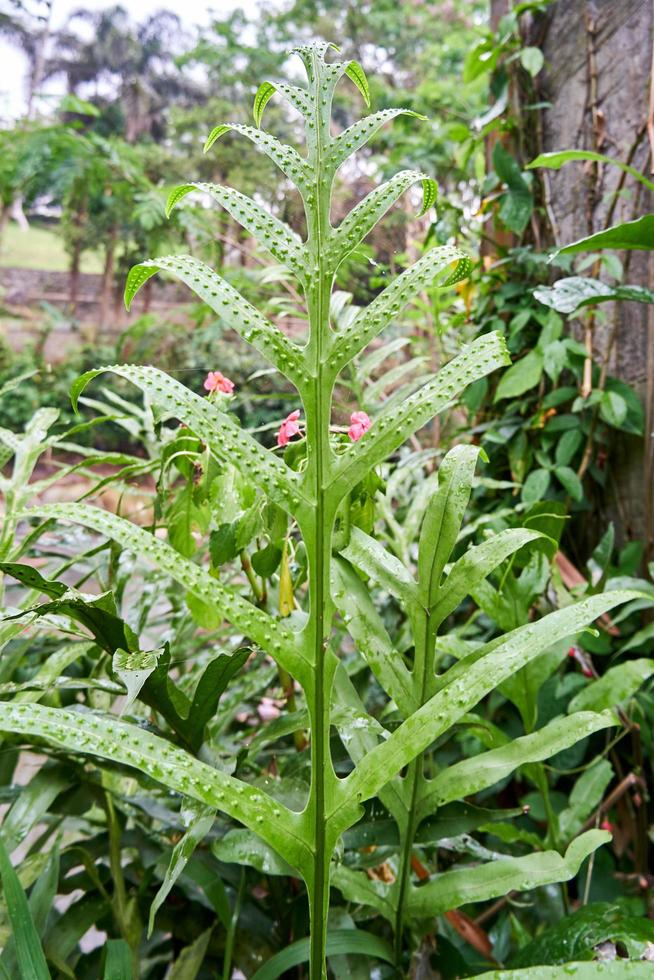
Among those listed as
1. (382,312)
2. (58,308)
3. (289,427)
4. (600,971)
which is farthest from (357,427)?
(58,308)

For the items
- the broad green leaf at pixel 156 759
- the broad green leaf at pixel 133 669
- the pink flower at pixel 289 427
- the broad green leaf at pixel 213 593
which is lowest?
the broad green leaf at pixel 156 759

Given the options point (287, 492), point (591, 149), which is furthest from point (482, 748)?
point (591, 149)

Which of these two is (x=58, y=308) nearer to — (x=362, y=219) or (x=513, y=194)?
(x=513, y=194)

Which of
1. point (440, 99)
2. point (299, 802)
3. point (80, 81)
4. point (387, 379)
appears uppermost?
point (80, 81)

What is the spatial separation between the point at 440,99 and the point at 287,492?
5.80ft

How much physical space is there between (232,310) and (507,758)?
1.11 feet

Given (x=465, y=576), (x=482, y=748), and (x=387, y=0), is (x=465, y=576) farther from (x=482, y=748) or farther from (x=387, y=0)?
(x=387, y=0)

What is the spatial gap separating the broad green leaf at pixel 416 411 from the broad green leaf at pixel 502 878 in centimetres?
28

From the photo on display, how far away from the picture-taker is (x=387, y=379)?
0.88 metres

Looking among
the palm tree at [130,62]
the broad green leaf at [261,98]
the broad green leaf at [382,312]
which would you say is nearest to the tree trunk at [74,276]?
the palm tree at [130,62]

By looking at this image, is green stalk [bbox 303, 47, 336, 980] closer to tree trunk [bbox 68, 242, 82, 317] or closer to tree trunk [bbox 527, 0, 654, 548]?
tree trunk [bbox 527, 0, 654, 548]

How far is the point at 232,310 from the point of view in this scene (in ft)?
1.24

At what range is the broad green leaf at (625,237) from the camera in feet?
1.86

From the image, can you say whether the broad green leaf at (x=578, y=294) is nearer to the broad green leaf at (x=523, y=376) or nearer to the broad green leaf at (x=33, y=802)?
the broad green leaf at (x=523, y=376)
